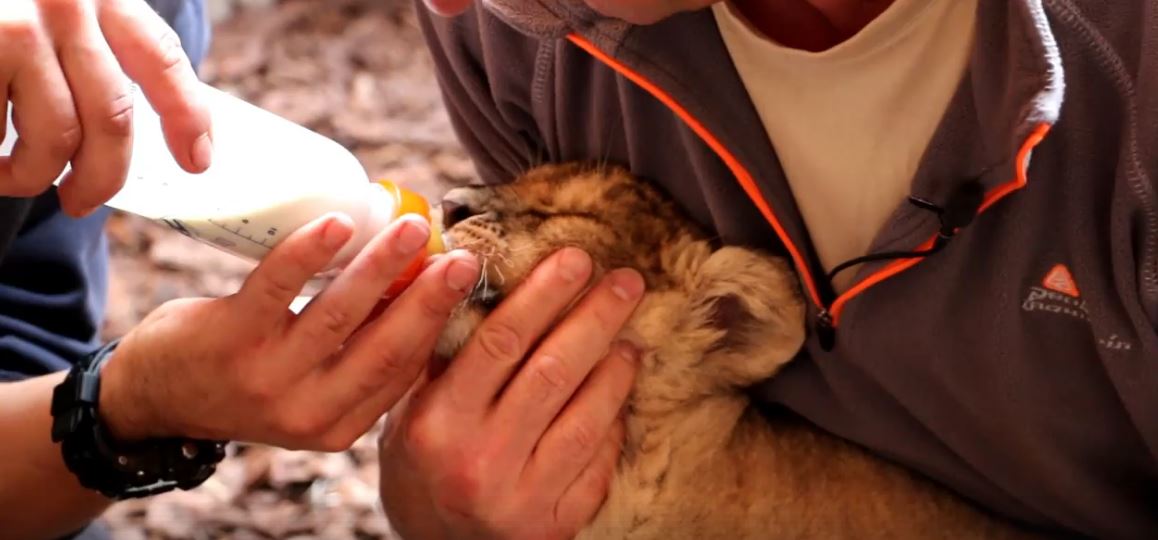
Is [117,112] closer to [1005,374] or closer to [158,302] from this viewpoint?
[1005,374]

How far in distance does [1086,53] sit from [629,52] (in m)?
0.42

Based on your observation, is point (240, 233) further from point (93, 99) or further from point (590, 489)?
point (590, 489)

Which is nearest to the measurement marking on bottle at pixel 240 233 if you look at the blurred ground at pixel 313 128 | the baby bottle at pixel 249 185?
the baby bottle at pixel 249 185

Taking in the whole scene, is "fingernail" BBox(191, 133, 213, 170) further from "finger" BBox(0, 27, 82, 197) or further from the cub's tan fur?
the cub's tan fur

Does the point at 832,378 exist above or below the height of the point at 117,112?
below

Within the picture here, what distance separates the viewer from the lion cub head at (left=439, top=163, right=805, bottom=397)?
1.26m

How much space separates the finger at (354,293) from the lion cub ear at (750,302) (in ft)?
1.09

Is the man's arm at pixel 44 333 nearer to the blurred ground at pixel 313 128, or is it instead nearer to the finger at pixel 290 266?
the blurred ground at pixel 313 128

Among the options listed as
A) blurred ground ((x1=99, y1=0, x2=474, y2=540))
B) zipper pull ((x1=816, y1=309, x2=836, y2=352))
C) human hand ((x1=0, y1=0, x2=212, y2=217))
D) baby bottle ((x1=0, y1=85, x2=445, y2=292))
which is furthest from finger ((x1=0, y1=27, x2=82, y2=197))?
blurred ground ((x1=99, y1=0, x2=474, y2=540))

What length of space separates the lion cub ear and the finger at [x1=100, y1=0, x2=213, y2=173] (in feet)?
1.83

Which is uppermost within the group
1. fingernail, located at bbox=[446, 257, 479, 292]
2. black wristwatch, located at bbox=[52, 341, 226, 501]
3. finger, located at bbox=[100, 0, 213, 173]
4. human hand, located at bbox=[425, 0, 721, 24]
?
human hand, located at bbox=[425, 0, 721, 24]

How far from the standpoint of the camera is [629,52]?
3.81ft

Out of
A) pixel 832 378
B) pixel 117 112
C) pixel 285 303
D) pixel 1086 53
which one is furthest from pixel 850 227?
pixel 117 112

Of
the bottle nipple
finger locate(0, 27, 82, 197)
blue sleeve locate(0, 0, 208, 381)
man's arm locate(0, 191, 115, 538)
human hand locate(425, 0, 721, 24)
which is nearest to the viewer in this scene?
finger locate(0, 27, 82, 197)
